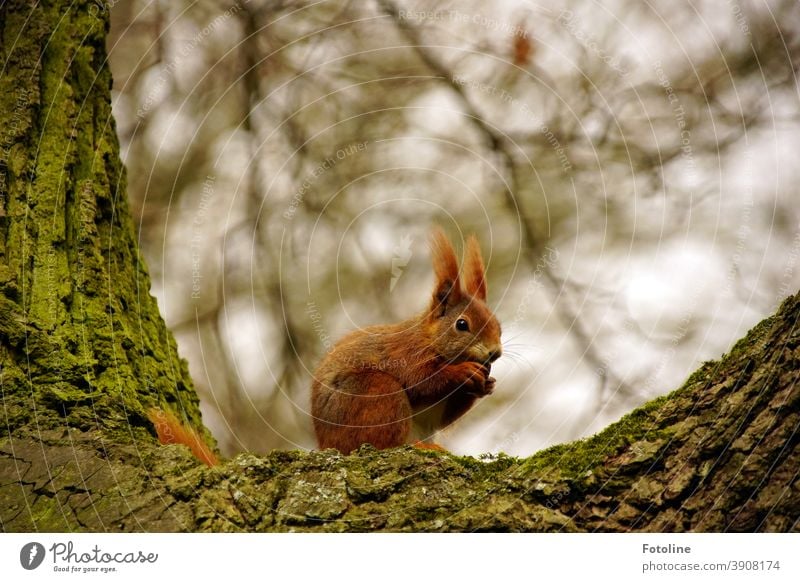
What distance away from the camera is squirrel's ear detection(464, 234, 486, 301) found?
2.67 meters

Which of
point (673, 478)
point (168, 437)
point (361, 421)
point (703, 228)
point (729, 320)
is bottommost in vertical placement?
point (673, 478)

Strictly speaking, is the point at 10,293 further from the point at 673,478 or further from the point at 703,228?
the point at 703,228

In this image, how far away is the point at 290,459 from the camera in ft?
5.33

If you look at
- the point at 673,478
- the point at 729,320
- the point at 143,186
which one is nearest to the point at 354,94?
the point at 143,186

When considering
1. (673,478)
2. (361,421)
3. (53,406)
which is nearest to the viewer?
(673,478)

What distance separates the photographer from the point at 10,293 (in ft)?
6.13

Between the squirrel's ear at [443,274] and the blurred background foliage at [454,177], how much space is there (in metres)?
0.29

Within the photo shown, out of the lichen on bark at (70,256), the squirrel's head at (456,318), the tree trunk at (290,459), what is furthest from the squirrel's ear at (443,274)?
the tree trunk at (290,459)

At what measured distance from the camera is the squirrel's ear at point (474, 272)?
2672 mm

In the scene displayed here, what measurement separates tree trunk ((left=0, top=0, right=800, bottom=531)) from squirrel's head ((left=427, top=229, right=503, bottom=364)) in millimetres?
915

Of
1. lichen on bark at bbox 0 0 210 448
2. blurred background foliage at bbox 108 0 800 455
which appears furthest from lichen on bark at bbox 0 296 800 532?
blurred background foliage at bbox 108 0 800 455

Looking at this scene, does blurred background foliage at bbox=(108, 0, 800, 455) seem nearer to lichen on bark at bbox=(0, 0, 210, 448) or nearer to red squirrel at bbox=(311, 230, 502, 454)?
red squirrel at bbox=(311, 230, 502, 454)

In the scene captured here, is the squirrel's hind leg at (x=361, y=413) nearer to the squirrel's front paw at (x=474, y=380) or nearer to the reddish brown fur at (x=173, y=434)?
the squirrel's front paw at (x=474, y=380)

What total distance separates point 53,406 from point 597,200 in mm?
2216
